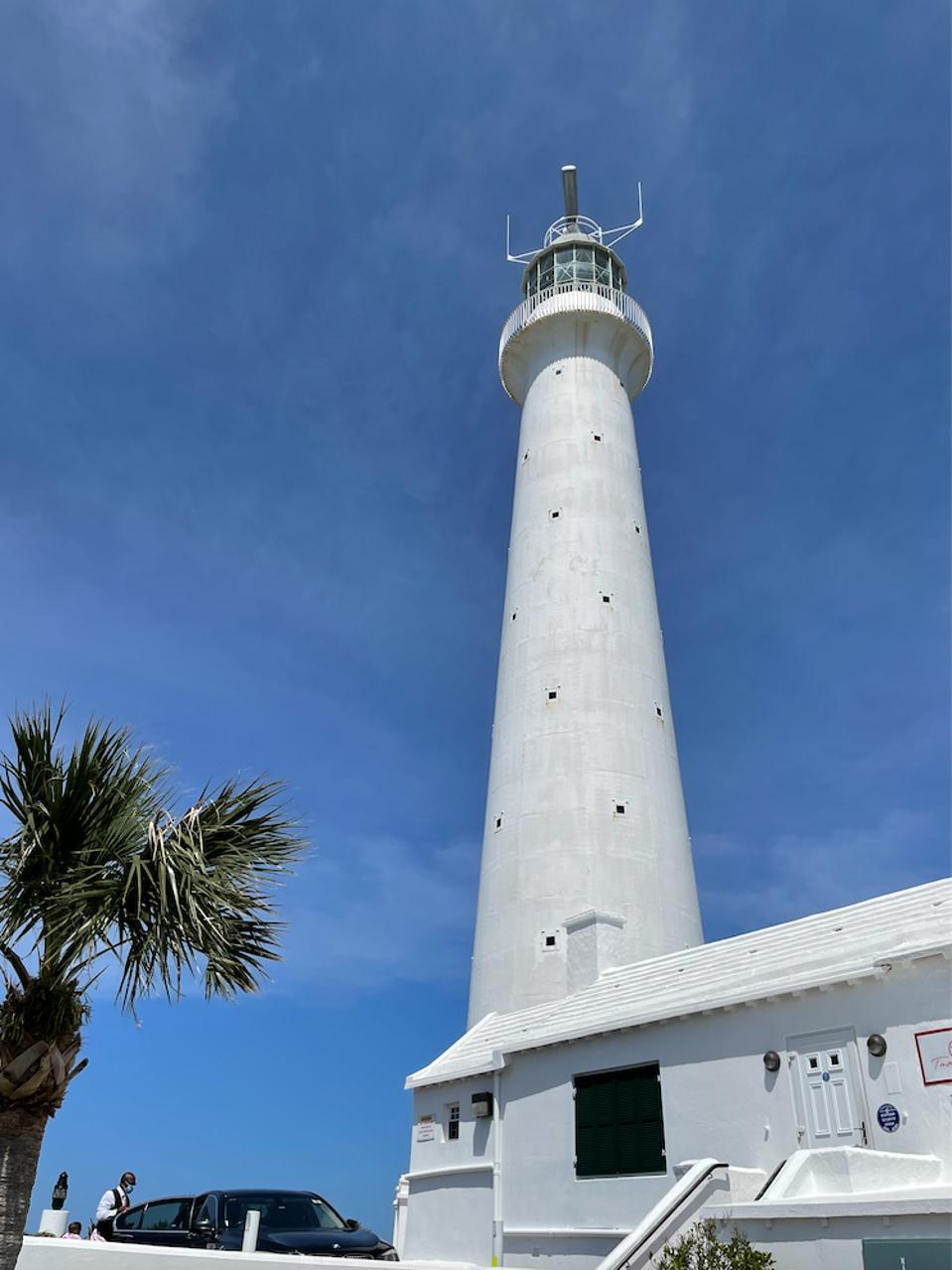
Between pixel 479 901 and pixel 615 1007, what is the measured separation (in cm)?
863

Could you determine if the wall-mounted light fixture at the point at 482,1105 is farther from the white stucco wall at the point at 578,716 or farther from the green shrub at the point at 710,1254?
the green shrub at the point at 710,1254

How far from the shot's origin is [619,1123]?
1401 cm

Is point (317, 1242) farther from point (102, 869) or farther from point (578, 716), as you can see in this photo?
point (578, 716)

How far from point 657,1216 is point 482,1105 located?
726 centimetres

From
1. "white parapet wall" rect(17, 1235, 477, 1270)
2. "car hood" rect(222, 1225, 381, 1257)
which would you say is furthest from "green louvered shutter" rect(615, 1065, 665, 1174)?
"car hood" rect(222, 1225, 381, 1257)

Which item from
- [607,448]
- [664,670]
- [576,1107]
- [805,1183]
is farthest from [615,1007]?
[607,448]

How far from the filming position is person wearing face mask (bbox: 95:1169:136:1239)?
13320 mm

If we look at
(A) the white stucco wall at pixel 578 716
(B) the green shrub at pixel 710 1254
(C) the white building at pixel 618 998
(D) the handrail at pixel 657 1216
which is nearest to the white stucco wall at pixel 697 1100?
(C) the white building at pixel 618 998

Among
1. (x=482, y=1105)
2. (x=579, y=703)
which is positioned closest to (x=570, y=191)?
(x=579, y=703)

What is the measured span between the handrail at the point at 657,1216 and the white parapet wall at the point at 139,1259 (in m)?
2.13

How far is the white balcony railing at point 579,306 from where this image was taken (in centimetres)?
3098

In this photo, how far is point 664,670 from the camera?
1046 inches

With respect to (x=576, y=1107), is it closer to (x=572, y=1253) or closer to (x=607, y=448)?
(x=572, y=1253)

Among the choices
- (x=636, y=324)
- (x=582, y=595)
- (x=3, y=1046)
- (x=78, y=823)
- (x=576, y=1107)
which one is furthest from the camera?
(x=636, y=324)
